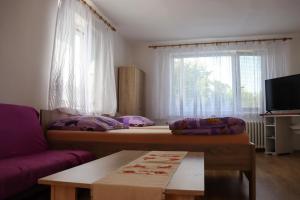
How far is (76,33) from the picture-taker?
349 centimetres

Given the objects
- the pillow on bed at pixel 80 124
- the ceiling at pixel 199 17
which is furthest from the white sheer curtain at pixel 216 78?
the pillow on bed at pixel 80 124

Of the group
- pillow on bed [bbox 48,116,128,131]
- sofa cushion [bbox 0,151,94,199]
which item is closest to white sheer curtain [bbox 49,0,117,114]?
pillow on bed [bbox 48,116,128,131]

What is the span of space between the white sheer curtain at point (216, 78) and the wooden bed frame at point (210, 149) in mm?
2940

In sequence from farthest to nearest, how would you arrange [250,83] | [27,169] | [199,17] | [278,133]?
[250,83], [278,133], [199,17], [27,169]

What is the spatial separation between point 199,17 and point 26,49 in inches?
107

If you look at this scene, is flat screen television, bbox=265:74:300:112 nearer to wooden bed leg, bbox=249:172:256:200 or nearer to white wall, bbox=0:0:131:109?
wooden bed leg, bbox=249:172:256:200

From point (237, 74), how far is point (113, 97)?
251 cm

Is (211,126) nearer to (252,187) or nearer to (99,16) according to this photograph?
(252,187)

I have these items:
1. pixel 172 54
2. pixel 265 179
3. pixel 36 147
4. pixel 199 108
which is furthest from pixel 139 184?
pixel 172 54

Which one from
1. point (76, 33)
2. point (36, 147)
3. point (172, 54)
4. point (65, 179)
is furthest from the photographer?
point (172, 54)

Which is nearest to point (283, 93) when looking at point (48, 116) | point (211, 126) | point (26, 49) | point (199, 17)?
point (199, 17)

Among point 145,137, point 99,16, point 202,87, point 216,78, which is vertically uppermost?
point 99,16

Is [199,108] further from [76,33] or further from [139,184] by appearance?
[139,184]

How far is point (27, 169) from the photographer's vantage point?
1569 mm
